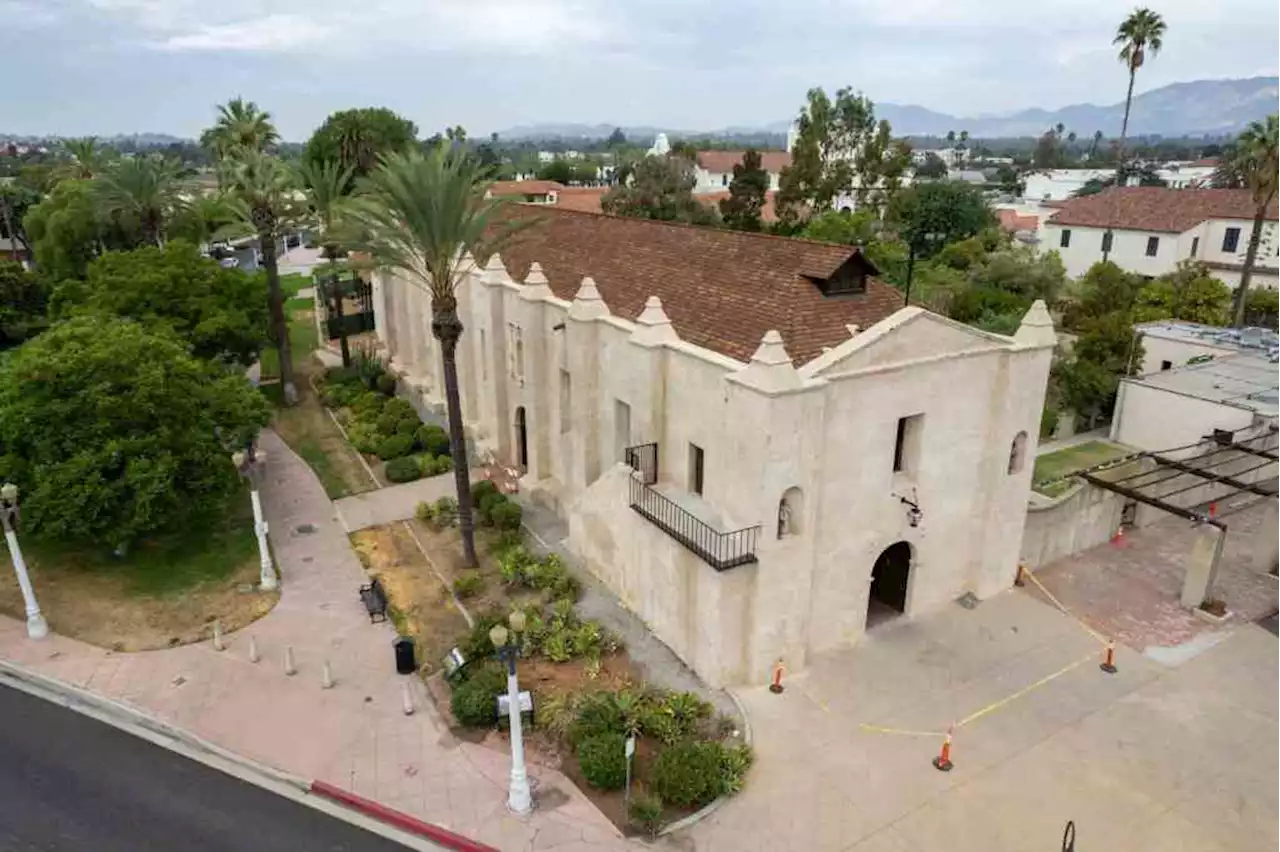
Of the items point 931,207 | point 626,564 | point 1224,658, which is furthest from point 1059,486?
point 931,207

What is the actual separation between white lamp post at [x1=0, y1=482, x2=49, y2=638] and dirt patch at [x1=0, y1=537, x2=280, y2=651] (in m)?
0.49

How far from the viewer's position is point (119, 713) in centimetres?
1775

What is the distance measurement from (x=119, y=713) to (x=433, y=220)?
44.1 ft

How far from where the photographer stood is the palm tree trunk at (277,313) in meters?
35.9

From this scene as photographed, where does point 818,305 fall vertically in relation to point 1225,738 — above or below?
above

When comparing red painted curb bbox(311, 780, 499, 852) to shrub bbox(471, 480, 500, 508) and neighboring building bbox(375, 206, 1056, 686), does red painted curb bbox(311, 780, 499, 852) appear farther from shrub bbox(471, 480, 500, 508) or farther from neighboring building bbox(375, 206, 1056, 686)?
shrub bbox(471, 480, 500, 508)

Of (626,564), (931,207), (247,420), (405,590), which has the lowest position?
(405,590)

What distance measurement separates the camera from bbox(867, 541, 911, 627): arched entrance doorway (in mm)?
21094

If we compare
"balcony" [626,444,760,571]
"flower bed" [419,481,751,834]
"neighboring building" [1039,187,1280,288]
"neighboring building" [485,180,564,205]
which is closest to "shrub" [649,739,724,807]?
"flower bed" [419,481,751,834]

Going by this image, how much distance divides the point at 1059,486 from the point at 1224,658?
8.69 m

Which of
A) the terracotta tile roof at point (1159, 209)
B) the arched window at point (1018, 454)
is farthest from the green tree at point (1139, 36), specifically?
Answer: the arched window at point (1018, 454)

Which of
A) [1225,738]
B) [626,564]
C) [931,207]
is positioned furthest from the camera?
[931,207]

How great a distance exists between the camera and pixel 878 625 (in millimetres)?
21016

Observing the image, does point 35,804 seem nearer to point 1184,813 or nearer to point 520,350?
point 520,350
